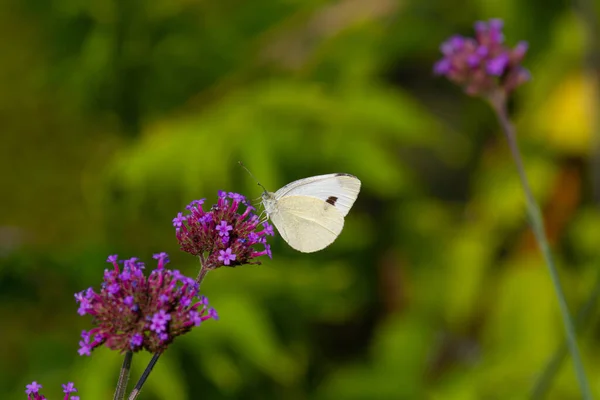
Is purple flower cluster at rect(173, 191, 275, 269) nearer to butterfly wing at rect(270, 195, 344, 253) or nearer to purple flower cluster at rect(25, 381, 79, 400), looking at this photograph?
purple flower cluster at rect(25, 381, 79, 400)

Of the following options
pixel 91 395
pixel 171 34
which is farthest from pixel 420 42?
pixel 91 395

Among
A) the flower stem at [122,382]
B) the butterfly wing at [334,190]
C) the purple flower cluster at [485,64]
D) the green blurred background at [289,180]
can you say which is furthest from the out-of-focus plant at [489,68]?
the flower stem at [122,382]

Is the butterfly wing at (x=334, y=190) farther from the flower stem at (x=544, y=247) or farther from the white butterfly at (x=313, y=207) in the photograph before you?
the flower stem at (x=544, y=247)

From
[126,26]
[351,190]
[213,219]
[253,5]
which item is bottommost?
[213,219]

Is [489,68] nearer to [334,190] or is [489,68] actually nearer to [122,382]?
[334,190]

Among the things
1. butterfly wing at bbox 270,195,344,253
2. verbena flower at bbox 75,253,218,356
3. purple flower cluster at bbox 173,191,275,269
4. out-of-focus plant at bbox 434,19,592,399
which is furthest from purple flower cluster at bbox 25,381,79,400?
Answer: out-of-focus plant at bbox 434,19,592,399

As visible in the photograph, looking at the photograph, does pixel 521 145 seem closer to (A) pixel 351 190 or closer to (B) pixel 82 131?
(A) pixel 351 190
